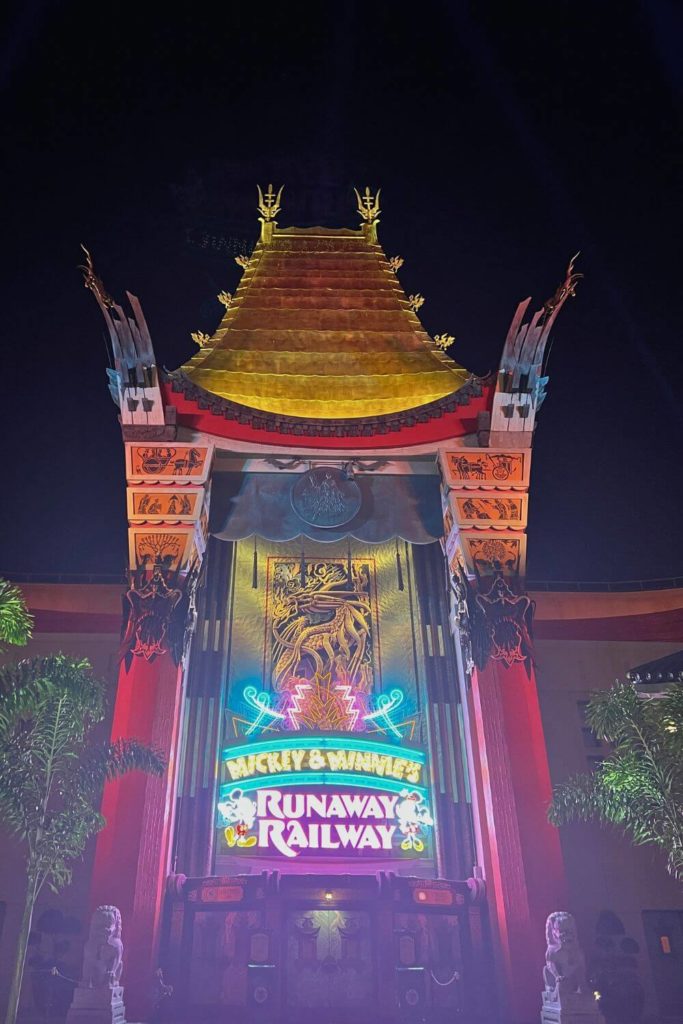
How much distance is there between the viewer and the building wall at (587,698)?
1460cm

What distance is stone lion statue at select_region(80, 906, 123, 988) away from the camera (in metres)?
10.3

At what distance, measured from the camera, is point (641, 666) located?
16062 mm

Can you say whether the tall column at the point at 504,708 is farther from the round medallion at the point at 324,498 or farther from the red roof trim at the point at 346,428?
the round medallion at the point at 324,498

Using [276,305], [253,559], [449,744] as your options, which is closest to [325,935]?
[449,744]

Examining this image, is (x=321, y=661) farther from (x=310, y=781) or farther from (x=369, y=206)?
(x=369, y=206)

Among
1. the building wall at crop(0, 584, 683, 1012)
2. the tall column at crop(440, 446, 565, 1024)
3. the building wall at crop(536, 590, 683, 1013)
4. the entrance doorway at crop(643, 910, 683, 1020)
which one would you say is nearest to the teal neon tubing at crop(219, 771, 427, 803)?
the tall column at crop(440, 446, 565, 1024)

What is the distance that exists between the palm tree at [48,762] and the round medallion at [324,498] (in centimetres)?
640

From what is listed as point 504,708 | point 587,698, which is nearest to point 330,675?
point 504,708

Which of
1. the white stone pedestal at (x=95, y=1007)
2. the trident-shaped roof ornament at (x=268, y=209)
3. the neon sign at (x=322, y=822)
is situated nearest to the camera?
the white stone pedestal at (x=95, y=1007)

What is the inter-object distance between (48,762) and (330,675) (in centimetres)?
657

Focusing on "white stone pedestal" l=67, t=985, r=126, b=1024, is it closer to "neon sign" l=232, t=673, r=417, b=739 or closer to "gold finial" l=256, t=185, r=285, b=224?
"neon sign" l=232, t=673, r=417, b=739

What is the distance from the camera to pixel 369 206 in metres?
21.0

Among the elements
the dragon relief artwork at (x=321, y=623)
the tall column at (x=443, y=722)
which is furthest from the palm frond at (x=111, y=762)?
the tall column at (x=443, y=722)

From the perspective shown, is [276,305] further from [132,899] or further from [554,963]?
[554,963]
